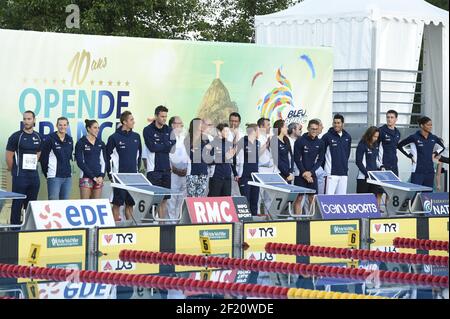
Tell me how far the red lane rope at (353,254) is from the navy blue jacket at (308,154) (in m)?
3.03

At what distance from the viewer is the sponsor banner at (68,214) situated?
1495 cm

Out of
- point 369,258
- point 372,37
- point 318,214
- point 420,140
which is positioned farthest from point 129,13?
point 369,258

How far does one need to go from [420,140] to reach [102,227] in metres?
6.99

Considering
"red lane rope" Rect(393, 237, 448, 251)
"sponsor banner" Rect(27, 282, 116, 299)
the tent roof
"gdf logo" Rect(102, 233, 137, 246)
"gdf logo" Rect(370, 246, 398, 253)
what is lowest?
"sponsor banner" Rect(27, 282, 116, 299)

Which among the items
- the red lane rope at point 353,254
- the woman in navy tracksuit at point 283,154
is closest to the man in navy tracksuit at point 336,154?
the woman in navy tracksuit at point 283,154

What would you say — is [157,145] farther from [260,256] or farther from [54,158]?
[260,256]

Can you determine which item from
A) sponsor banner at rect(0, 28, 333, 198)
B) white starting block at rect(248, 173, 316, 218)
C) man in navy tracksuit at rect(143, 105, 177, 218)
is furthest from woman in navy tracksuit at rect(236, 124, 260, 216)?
man in navy tracksuit at rect(143, 105, 177, 218)

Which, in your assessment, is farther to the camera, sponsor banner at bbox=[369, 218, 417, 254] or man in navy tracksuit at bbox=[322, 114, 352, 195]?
man in navy tracksuit at bbox=[322, 114, 352, 195]

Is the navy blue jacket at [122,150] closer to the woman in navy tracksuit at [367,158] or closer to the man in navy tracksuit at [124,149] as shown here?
the man in navy tracksuit at [124,149]

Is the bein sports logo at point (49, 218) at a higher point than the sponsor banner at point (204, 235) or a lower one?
higher

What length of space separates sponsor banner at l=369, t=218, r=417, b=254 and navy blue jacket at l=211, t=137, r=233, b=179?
2556 millimetres

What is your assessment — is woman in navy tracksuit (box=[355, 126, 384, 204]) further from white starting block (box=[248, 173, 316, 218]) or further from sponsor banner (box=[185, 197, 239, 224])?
sponsor banner (box=[185, 197, 239, 224])

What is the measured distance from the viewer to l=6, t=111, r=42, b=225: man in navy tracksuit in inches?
655

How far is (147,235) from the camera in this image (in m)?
15.5
